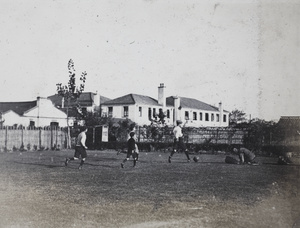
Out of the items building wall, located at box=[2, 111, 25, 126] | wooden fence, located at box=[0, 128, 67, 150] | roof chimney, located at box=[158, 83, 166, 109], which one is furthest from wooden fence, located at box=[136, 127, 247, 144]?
roof chimney, located at box=[158, 83, 166, 109]

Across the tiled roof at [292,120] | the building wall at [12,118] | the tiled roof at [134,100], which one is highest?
the tiled roof at [134,100]

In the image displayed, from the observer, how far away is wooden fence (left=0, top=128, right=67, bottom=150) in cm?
2455

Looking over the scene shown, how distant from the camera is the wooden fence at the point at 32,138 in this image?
2455 centimetres

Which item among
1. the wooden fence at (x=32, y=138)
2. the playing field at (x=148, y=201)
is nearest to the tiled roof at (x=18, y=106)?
the wooden fence at (x=32, y=138)

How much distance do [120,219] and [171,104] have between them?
46030 mm

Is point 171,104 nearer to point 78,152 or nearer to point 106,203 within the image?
point 78,152

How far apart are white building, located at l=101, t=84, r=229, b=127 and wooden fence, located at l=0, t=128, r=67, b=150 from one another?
5.75 metres

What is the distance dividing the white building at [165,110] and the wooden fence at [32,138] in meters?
5.75

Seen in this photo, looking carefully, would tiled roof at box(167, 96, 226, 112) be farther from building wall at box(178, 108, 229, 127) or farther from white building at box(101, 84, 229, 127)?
building wall at box(178, 108, 229, 127)

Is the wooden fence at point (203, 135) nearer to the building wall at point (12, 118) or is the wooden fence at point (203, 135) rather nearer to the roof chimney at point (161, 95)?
the building wall at point (12, 118)

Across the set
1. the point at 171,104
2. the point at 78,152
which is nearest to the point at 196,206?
the point at 78,152

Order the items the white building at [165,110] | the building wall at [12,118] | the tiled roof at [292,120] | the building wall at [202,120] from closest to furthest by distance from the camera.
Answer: the tiled roof at [292,120] < the building wall at [12,118] < the white building at [165,110] < the building wall at [202,120]

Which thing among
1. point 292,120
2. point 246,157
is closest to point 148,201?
point 292,120

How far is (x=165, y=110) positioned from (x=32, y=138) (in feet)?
73.5
